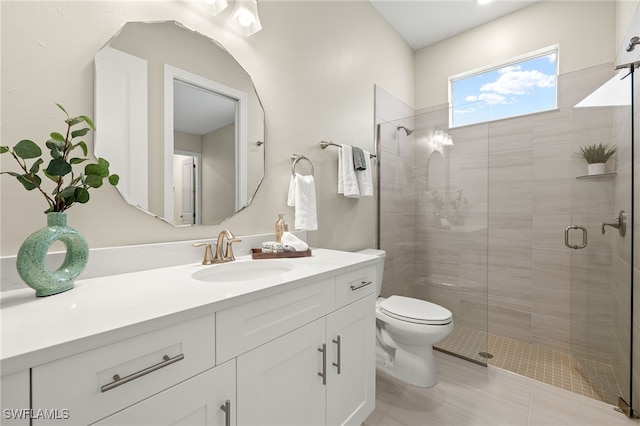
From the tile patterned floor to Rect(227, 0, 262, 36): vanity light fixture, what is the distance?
214 cm

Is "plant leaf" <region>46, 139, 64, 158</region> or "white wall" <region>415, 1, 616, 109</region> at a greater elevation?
"white wall" <region>415, 1, 616, 109</region>

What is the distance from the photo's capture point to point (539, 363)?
204 centimetres

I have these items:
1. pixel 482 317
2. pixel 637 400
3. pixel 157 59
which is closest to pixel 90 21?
pixel 157 59

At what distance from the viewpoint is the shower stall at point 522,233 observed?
180 centimetres

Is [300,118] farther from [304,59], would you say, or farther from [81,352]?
[81,352]

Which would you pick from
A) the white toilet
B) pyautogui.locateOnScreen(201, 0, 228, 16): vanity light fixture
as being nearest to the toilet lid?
the white toilet

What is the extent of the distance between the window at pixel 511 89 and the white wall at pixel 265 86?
26.2 inches

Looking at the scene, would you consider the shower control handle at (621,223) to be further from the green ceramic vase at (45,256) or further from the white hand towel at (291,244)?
the green ceramic vase at (45,256)

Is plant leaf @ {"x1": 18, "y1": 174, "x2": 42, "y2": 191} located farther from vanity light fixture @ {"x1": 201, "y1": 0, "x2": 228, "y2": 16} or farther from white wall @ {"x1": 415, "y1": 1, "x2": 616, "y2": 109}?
white wall @ {"x1": 415, "y1": 1, "x2": 616, "y2": 109}

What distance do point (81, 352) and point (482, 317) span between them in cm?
244

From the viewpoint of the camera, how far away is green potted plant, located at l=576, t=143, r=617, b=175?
180 cm

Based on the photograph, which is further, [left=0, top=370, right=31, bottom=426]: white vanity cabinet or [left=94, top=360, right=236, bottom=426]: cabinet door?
[left=94, top=360, right=236, bottom=426]: cabinet door

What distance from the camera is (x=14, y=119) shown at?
0.84 meters

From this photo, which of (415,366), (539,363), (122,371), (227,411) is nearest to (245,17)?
(122,371)
